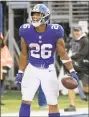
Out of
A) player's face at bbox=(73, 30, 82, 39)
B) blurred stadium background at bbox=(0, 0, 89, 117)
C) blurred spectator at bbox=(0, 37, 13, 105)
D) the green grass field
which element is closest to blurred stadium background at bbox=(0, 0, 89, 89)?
blurred stadium background at bbox=(0, 0, 89, 117)

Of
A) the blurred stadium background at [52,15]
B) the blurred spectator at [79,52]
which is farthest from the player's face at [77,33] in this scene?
the blurred stadium background at [52,15]

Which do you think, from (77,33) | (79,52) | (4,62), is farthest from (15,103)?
(77,33)

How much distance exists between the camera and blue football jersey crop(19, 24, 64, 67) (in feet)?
23.1

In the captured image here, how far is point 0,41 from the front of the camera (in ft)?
34.8

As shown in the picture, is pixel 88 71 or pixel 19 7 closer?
pixel 88 71

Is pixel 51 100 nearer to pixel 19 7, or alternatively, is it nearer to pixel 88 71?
pixel 88 71

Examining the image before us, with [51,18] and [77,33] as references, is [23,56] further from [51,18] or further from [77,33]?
[51,18]

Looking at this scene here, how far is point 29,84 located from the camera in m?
7.09

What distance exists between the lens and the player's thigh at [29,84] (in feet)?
23.2

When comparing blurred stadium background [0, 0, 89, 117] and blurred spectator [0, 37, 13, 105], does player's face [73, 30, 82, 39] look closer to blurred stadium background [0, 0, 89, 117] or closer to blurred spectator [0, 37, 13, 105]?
blurred spectator [0, 37, 13, 105]

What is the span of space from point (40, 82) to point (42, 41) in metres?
0.56

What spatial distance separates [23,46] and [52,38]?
428 millimetres

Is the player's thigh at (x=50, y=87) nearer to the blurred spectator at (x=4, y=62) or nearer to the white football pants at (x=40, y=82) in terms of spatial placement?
the white football pants at (x=40, y=82)

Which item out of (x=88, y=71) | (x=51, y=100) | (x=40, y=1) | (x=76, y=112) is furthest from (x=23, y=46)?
(x=40, y=1)
